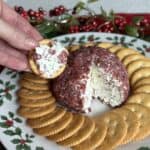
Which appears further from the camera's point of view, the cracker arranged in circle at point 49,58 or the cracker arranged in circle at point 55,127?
the cracker arranged in circle at point 49,58

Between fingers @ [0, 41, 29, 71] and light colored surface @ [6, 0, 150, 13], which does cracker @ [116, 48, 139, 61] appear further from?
light colored surface @ [6, 0, 150, 13]

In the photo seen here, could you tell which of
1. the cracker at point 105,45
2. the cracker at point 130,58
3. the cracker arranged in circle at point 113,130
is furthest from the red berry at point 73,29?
the cracker arranged in circle at point 113,130

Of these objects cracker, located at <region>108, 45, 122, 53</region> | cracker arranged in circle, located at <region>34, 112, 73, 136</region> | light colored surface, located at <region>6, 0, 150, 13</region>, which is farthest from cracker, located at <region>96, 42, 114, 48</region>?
light colored surface, located at <region>6, 0, 150, 13</region>

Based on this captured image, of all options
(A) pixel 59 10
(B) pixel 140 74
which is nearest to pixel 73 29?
(A) pixel 59 10

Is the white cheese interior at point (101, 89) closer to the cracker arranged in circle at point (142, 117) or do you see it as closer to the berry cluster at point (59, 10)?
the cracker arranged in circle at point (142, 117)

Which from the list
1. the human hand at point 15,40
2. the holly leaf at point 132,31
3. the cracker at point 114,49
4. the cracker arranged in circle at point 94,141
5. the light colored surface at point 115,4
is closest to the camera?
the cracker arranged in circle at point 94,141
